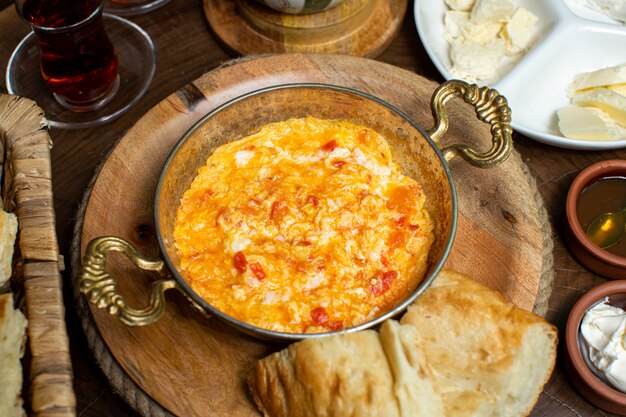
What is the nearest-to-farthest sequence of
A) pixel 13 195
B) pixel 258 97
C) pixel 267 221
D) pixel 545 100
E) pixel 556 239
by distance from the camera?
pixel 13 195 < pixel 267 221 < pixel 258 97 < pixel 556 239 < pixel 545 100

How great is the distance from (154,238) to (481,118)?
1648 millimetres

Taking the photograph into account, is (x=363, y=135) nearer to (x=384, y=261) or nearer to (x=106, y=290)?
(x=384, y=261)

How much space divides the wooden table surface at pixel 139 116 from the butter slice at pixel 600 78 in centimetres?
39

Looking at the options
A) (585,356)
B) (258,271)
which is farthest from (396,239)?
(585,356)

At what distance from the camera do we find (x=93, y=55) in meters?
3.92

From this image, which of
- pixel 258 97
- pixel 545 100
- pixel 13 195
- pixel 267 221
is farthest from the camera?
pixel 545 100

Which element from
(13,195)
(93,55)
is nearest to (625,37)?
(93,55)

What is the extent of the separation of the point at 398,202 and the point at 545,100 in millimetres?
1407

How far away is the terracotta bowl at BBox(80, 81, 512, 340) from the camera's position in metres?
2.93

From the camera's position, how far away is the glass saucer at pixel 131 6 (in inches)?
183

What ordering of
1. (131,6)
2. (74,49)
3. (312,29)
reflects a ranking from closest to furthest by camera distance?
1. (74,49)
2. (312,29)
3. (131,6)

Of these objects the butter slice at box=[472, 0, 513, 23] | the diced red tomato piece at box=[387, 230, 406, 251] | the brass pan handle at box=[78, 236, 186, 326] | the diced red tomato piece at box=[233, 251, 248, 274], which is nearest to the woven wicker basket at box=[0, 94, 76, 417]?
the brass pan handle at box=[78, 236, 186, 326]

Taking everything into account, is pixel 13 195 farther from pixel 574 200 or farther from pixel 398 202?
pixel 574 200

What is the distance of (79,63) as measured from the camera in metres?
3.91
